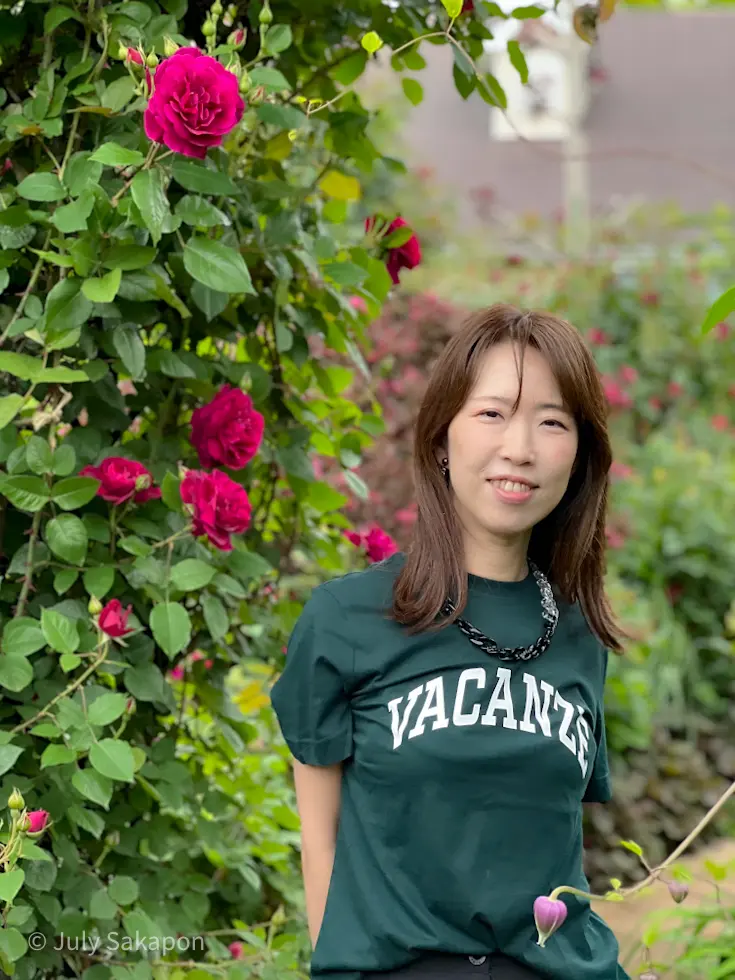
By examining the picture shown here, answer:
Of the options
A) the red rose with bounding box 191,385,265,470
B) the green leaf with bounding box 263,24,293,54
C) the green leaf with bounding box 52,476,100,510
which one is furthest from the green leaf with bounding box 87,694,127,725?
the green leaf with bounding box 263,24,293,54

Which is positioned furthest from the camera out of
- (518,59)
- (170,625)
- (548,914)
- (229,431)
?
(518,59)

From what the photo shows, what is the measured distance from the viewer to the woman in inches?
55.3

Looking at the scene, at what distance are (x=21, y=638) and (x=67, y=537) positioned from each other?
14 cm

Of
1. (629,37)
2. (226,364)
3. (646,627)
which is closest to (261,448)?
(226,364)

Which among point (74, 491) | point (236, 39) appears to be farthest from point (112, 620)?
point (236, 39)

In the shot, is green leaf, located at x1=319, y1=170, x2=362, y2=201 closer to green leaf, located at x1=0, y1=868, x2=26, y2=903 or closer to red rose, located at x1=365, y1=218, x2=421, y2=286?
red rose, located at x1=365, y1=218, x2=421, y2=286

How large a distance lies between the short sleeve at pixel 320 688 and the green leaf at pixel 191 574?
18 cm

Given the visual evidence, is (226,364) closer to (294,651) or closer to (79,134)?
(79,134)

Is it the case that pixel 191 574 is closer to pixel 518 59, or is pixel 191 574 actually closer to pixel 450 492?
pixel 450 492

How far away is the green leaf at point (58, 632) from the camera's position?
5.03ft

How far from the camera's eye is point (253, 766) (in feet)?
7.88

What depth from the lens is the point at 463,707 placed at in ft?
4.69

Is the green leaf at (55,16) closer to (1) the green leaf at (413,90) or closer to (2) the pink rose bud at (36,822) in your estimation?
(1) the green leaf at (413,90)

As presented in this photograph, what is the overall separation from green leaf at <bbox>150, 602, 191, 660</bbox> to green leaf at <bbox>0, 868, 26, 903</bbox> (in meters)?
0.32
